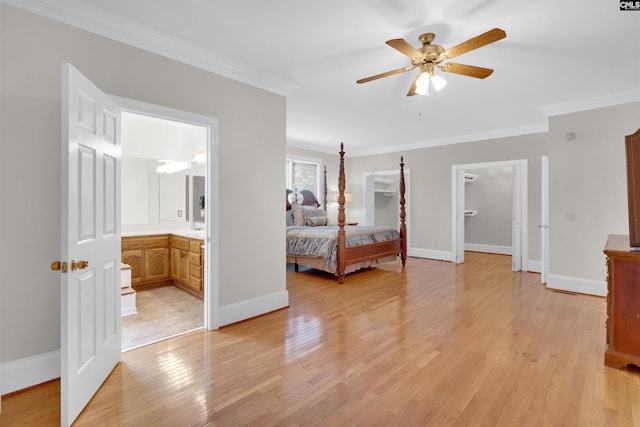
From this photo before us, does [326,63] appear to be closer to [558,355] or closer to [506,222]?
[558,355]

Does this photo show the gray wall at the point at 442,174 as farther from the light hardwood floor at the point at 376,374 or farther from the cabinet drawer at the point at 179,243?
the cabinet drawer at the point at 179,243

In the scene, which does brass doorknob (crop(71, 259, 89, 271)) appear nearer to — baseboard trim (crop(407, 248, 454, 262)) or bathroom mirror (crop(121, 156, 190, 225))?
bathroom mirror (crop(121, 156, 190, 225))

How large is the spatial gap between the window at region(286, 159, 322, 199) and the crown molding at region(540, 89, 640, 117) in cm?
461

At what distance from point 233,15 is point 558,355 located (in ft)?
11.9

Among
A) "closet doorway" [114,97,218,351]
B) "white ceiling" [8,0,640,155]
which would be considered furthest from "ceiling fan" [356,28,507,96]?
"closet doorway" [114,97,218,351]

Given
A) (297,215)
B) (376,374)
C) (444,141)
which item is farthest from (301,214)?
(376,374)

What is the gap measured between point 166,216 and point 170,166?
2.68ft

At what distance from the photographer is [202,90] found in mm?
2840

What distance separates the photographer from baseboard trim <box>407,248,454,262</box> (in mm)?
6516

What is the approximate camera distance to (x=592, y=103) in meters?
4.00

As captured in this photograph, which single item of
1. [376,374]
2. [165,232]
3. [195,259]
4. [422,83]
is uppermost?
[422,83]

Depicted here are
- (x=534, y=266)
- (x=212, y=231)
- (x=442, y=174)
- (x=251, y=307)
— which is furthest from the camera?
(x=442, y=174)

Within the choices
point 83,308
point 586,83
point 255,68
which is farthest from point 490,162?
point 83,308

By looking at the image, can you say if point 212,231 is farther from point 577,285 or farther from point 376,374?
point 577,285
